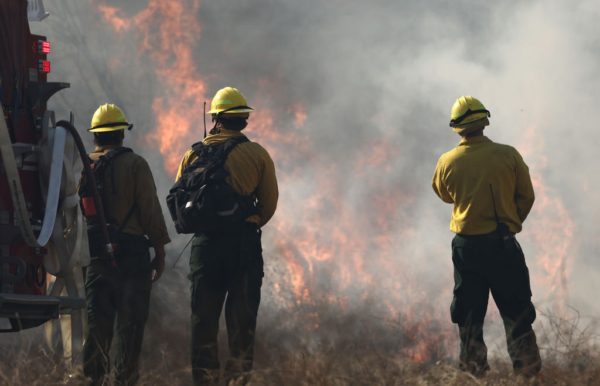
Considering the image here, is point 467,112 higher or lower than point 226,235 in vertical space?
higher

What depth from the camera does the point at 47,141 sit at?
502cm

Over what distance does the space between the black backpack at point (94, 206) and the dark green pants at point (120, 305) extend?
15 cm

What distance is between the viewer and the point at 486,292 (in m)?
5.05

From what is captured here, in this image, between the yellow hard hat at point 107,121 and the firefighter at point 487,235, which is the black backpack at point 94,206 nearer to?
the yellow hard hat at point 107,121

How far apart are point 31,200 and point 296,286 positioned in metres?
5.70

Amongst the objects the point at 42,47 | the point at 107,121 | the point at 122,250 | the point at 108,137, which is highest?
the point at 42,47

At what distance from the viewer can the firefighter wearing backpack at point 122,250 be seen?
534 cm

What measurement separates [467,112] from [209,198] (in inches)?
78.1

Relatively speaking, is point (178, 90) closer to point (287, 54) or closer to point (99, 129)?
point (287, 54)

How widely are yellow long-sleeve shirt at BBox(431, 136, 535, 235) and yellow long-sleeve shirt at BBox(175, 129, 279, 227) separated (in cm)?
131

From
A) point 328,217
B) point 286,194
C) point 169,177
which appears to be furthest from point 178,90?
point 328,217

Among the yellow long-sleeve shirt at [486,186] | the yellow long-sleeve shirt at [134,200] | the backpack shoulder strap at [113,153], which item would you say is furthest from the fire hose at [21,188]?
the yellow long-sleeve shirt at [486,186]

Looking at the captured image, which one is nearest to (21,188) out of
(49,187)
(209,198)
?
(49,187)

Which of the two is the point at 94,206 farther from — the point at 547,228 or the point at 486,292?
the point at 547,228
